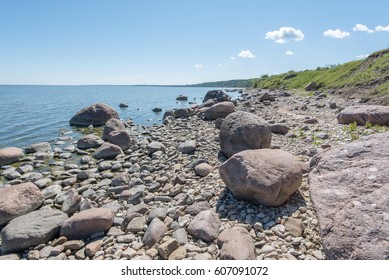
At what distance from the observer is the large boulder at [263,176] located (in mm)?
5141

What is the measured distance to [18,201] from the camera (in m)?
6.11

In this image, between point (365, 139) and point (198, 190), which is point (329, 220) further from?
point (198, 190)

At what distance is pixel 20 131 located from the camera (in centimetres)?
1830

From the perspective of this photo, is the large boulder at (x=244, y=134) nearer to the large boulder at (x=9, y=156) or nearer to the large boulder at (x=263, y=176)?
the large boulder at (x=263, y=176)

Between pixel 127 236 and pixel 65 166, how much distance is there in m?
6.80

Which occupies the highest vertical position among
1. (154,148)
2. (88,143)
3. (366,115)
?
(366,115)

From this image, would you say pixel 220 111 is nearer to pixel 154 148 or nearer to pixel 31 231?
pixel 154 148

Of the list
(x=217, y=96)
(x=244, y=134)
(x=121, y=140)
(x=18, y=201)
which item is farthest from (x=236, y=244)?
(x=217, y=96)

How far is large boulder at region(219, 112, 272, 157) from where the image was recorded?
8.76 m

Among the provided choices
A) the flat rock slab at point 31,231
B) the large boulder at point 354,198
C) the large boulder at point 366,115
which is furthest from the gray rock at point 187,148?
the large boulder at point 366,115

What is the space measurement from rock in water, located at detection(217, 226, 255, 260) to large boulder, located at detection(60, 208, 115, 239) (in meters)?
2.60

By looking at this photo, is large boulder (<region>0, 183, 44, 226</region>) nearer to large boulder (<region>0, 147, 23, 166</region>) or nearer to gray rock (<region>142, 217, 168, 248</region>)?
gray rock (<region>142, 217, 168, 248</region>)

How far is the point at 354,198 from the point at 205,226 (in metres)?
2.60

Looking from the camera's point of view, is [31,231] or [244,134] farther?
[244,134]
